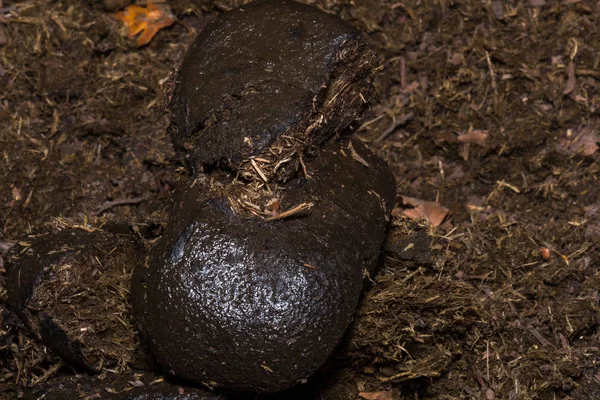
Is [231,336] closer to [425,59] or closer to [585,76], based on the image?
Result: [425,59]

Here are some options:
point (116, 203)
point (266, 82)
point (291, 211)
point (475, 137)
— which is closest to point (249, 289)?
point (291, 211)

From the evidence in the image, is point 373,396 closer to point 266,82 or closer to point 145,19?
point 266,82

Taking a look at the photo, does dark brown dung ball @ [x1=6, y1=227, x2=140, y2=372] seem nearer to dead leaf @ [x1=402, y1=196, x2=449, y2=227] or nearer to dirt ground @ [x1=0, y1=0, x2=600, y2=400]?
dirt ground @ [x1=0, y1=0, x2=600, y2=400]

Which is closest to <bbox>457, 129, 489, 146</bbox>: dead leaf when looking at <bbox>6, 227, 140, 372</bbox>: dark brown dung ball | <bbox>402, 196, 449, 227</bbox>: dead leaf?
<bbox>402, 196, 449, 227</bbox>: dead leaf

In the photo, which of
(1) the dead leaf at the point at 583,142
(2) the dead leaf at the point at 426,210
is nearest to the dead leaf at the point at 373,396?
(2) the dead leaf at the point at 426,210

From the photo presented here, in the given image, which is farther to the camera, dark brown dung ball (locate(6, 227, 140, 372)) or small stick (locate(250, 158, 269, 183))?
dark brown dung ball (locate(6, 227, 140, 372))

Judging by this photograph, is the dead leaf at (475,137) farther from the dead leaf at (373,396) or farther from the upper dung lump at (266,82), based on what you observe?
the dead leaf at (373,396)
